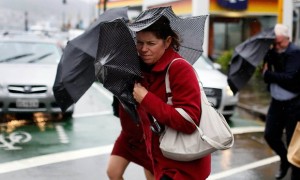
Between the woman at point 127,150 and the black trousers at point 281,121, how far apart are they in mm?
2279

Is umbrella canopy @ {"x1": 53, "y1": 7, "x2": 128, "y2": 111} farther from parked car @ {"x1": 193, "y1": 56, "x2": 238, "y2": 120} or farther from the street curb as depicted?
the street curb

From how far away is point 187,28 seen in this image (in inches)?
144

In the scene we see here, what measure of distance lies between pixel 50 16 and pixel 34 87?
159 metres

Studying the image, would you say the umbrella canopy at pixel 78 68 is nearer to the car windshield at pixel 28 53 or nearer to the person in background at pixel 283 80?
the person in background at pixel 283 80

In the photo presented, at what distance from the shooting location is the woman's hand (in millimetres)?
2998

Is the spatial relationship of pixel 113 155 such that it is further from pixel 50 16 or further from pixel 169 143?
pixel 50 16

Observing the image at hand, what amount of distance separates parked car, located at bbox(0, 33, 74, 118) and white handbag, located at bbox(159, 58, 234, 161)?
22.7 feet

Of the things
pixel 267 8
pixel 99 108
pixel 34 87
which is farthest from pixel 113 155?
pixel 267 8

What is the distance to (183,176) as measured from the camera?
309cm

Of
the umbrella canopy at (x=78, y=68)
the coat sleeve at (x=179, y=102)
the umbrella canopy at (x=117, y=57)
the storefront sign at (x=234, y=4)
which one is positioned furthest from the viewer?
the storefront sign at (x=234, y=4)

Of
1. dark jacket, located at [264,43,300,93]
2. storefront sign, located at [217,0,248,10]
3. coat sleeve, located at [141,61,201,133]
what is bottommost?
storefront sign, located at [217,0,248,10]

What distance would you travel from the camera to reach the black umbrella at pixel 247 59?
5.62 m

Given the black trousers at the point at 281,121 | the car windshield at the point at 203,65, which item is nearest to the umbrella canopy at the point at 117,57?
the black trousers at the point at 281,121

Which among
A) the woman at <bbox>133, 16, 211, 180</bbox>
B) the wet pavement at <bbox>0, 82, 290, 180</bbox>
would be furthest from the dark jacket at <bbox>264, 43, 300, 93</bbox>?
the woman at <bbox>133, 16, 211, 180</bbox>
